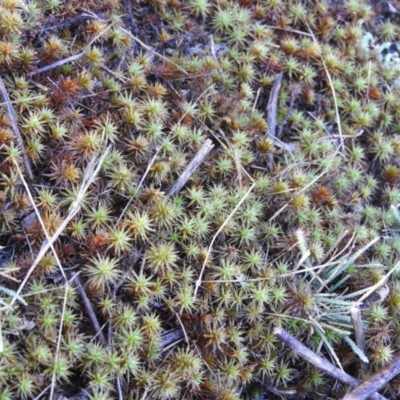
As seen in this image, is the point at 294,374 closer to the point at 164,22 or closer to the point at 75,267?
the point at 75,267

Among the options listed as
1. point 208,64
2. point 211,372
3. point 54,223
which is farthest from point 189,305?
point 208,64

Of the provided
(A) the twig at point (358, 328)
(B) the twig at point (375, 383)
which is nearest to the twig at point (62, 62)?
(A) the twig at point (358, 328)

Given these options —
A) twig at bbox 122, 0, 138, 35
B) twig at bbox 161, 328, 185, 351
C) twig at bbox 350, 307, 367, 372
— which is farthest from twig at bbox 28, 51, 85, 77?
twig at bbox 350, 307, 367, 372

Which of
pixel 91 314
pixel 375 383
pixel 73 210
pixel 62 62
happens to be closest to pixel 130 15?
pixel 62 62

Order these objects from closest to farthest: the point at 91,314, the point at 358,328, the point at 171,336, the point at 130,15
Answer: the point at 91,314, the point at 171,336, the point at 358,328, the point at 130,15

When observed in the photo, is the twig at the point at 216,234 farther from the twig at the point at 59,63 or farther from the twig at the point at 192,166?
→ the twig at the point at 59,63

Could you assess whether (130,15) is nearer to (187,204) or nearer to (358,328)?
(187,204)
